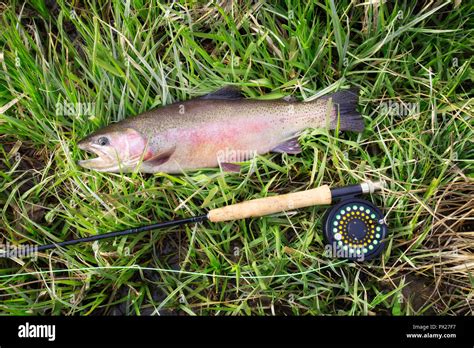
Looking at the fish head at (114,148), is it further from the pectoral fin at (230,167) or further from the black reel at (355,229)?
the black reel at (355,229)

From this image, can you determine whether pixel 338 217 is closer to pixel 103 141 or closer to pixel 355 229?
pixel 355 229

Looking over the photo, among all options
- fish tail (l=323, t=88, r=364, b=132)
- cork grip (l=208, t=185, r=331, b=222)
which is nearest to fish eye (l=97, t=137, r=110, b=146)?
cork grip (l=208, t=185, r=331, b=222)

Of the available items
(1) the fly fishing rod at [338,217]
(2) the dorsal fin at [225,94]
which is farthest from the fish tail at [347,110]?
(2) the dorsal fin at [225,94]

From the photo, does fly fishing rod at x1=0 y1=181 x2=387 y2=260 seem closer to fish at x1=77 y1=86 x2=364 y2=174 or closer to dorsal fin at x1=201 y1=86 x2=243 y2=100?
fish at x1=77 y1=86 x2=364 y2=174

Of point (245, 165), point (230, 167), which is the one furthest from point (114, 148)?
point (245, 165)

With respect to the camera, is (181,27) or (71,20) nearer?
(181,27)

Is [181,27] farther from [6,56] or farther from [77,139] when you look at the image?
[6,56]

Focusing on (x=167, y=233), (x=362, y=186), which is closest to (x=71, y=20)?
(x=167, y=233)

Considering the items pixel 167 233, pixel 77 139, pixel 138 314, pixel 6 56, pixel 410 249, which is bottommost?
pixel 138 314
